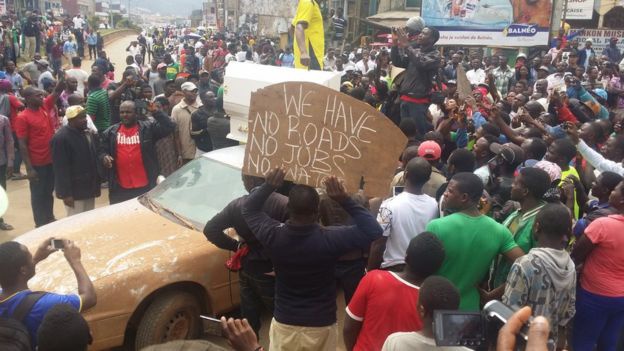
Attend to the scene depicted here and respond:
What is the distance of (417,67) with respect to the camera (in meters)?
7.24

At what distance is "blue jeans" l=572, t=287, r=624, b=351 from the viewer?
391 centimetres

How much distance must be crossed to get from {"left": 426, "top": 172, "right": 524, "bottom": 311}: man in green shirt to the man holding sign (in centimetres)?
44

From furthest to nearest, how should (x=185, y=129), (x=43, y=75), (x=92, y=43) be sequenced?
(x=92, y=43)
(x=43, y=75)
(x=185, y=129)

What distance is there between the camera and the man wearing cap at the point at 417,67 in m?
7.10

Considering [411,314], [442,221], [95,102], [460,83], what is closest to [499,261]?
[442,221]

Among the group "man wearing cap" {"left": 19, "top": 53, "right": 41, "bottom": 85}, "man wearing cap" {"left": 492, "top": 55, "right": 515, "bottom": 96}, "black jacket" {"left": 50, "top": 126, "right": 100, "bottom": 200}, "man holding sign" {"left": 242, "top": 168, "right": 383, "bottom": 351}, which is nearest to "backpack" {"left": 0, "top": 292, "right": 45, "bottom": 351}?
"man holding sign" {"left": 242, "top": 168, "right": 383, "bottom": 351}

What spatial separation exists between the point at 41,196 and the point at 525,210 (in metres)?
5.96

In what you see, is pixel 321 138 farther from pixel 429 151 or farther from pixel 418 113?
pixel 418 113

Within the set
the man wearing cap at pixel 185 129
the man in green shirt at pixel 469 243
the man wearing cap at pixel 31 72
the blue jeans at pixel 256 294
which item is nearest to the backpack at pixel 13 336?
the blue jeans at pixel 256 294

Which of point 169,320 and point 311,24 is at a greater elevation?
point 311,24

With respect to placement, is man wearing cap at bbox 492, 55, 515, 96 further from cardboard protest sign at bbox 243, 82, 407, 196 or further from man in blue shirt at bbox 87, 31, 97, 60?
man in blue shirt at bbox 87, 31, 97, 60

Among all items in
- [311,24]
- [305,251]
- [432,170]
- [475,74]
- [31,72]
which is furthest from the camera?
[31,72]

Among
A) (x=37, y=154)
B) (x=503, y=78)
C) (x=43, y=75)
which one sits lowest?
(x=37, y=154)

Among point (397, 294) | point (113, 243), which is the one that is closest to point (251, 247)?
point (397, 294)
